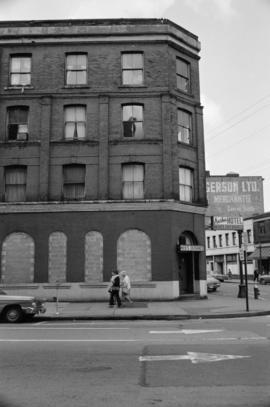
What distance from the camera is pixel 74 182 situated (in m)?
26.3

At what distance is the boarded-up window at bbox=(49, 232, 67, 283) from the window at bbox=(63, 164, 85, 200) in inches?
87.7

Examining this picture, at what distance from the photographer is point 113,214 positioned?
25750mm

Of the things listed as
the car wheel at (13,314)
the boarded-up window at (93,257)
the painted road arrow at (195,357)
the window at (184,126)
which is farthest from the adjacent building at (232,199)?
the painted road arrow at (195,357)

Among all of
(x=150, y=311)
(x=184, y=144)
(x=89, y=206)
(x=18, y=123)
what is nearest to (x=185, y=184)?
(x=184, y=144)

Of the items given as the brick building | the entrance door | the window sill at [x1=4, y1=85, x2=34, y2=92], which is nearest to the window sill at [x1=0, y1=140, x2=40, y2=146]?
the brick building

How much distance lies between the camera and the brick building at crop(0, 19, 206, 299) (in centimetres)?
2556

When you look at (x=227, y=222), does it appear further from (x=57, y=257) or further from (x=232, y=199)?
(x=57, y=257)

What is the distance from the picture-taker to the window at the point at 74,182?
86.0 feet

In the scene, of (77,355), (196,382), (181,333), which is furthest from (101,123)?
(196,382)

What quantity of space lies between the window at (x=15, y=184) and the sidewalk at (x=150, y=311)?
21.0ft

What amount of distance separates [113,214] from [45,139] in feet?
18.6

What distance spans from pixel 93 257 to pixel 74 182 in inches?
168

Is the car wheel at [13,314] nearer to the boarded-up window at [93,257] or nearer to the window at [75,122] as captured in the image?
the boarded-up window at [93,257]

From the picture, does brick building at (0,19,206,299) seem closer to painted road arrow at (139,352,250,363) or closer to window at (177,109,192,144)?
window at (177,109,192,144)
